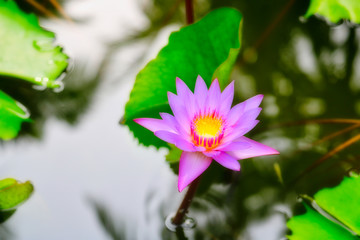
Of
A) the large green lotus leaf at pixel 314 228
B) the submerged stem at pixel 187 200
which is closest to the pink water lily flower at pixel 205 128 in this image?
the submerged stem at pixel 187 200

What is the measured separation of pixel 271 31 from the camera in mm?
2266

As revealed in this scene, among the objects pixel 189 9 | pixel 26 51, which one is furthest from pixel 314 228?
pixel 26 51

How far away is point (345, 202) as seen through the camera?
58.5 inches

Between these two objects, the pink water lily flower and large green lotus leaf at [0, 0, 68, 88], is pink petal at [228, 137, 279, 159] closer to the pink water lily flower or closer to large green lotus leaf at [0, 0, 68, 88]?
the pink water lily flower

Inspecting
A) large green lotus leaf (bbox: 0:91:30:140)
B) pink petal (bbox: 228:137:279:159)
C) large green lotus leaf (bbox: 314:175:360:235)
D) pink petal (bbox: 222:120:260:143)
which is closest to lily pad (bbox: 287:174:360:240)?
large green lotus leaf (bbox: 314:175:360:235)

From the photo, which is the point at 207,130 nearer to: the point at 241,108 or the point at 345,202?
the point at 241,108

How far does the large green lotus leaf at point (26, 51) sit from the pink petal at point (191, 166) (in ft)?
2.94

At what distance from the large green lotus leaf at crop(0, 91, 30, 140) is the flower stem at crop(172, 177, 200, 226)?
75 centimetres

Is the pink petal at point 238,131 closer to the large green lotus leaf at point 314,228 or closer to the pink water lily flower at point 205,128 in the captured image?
the pink water lily flower at point 205,128

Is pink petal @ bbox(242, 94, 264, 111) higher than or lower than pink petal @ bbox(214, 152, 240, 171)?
higher

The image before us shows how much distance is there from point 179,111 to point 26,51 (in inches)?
35.4

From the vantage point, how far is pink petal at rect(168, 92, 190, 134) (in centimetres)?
123

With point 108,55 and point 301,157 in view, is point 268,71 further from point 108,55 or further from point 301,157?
point 108,55

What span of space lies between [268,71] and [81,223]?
4.05ft
